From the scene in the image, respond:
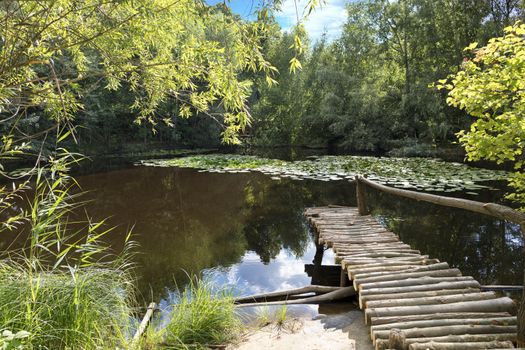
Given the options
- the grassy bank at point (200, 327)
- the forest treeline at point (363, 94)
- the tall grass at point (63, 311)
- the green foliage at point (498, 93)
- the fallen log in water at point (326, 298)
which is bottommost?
the fallen log in water at point (326, 298)

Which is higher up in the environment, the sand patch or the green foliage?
the green foliage

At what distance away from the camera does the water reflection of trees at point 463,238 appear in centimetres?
596

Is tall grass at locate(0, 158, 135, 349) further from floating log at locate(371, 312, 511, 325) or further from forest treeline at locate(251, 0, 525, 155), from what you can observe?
forest treeline at locate(251, 0, 525, 155)

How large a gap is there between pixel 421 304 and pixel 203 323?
84.2 inches

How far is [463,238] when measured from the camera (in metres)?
7.45

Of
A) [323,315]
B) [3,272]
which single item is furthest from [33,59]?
[323,315]

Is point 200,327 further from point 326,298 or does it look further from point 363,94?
point 363,94

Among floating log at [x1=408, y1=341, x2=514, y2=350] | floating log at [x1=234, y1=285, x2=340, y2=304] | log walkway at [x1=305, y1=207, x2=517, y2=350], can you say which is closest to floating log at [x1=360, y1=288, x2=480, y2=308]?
log walkway at [x1=305, y1=207, x2=517, y2=350]

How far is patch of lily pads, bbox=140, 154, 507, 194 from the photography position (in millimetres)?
11094

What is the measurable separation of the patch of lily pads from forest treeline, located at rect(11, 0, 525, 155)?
4.17 metres

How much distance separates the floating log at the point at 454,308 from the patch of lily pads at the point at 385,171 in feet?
25.3

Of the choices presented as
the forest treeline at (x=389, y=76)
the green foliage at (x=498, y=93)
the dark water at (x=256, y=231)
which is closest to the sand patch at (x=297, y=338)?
the dark water at (x=256, y=231)

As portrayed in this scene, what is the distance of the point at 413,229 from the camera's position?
26.5 ft

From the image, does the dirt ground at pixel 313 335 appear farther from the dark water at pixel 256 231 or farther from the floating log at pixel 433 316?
the dark water at pixel 256 231
